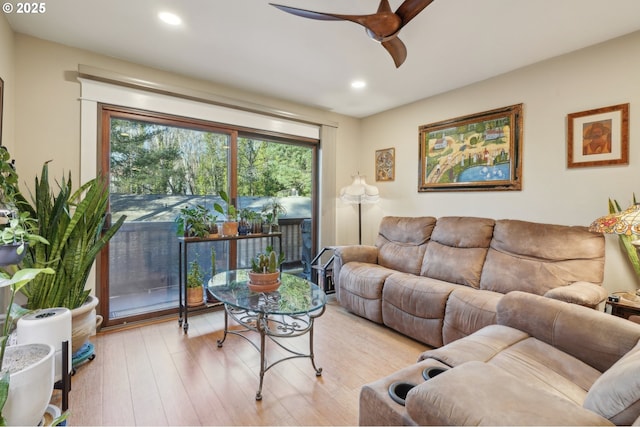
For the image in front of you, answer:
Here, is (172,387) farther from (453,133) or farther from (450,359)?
(453,133)

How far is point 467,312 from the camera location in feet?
7.38

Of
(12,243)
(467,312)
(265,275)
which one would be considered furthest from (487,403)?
(12,243)

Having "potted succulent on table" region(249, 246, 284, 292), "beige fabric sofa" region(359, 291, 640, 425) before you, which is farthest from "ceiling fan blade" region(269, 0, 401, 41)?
"beige fabric sofa" region(359, 291, 640, 425)

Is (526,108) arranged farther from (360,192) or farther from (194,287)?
(194,287)

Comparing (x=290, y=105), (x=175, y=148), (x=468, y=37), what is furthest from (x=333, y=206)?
(x=468, y=37)

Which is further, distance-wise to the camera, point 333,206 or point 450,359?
point 333,206

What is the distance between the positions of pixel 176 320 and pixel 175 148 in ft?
5.83

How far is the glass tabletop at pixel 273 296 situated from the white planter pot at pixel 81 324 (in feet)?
2.75

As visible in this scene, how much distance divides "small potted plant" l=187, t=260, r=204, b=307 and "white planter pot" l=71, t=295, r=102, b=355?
84 cm

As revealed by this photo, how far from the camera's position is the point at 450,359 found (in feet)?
4.65

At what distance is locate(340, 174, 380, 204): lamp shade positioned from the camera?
4051mm

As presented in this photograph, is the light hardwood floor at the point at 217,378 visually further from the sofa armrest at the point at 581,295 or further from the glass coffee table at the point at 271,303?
the sofa armrest at the point at 581,295

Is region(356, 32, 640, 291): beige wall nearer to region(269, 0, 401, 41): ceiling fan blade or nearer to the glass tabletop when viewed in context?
region(269, 0, 401, 41): ceiling fan blade

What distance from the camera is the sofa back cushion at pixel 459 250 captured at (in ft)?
9.11
